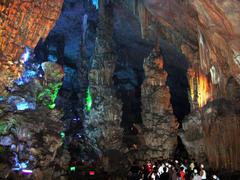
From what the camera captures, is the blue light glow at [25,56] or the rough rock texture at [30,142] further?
the blue light glow at [25,56]

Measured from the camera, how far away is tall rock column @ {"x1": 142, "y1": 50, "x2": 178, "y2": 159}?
1430 cm

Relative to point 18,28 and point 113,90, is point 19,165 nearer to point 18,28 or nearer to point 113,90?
point 18,28

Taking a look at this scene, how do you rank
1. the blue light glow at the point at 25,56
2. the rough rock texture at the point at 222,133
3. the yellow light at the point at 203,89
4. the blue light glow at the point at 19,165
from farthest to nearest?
1. the blue light glow at the point at 25,56
2. the yellow light at the point at 203,89
3. the blue light glow at the point at 19,165
4. the rough rock texture at the point at 222,133

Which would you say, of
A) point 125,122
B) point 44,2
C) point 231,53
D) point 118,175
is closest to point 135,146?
point 118,175

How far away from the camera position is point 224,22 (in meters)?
6.25

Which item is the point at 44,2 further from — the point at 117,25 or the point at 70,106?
the point at 70,106

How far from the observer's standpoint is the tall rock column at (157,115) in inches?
563

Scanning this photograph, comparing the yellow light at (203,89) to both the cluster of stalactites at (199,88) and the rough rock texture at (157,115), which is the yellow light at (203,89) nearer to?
the cluster of stalactites at (199,88)

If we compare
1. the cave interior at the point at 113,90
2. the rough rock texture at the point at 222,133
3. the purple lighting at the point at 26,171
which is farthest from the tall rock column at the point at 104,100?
the rough rock texture at the point at 222,133

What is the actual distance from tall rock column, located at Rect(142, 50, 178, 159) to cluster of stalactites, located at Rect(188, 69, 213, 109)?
1.92 metres

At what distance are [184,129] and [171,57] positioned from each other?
6.71 meters

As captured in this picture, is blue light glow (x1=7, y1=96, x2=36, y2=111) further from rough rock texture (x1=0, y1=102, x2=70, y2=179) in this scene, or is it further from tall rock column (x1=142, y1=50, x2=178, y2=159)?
tall rock column (x1=142, y1=50, x2=178, y2=159)

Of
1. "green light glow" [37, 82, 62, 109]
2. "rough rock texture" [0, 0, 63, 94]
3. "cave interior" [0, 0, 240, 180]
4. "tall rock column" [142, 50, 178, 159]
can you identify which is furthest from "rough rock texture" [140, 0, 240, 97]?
"green light glow" [37, 82, 62, 109]

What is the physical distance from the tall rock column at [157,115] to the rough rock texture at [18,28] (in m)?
6.16
